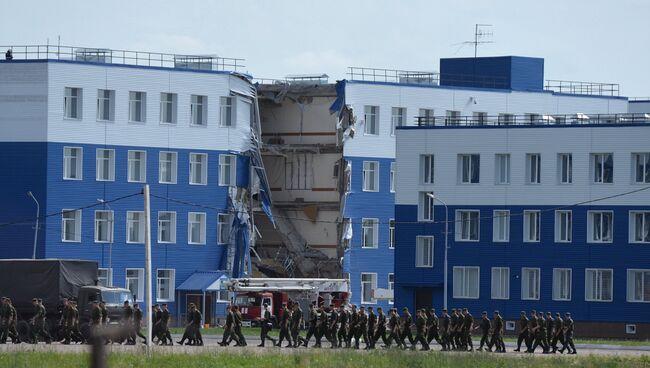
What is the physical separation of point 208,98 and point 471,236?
1959cm

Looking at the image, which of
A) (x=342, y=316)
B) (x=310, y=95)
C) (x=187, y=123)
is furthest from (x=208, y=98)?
(x=342, y=316)

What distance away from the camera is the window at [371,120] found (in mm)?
89963

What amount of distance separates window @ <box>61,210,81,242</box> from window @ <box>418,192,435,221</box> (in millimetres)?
19409

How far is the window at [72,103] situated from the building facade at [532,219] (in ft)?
60.4

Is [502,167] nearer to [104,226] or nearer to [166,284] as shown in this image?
[166,284]

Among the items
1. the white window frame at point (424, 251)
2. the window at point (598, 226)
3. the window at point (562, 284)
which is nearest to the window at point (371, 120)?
the white window frame at point (424, 251)

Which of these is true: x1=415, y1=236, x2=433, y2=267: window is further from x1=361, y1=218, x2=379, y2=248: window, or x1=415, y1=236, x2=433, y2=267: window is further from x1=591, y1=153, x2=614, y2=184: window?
x1=361, y1=218, x2=379, y2=248: window

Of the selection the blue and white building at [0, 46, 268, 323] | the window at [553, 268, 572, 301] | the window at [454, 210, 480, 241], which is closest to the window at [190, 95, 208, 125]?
the blue and white building at [0, 46, 268, 323]

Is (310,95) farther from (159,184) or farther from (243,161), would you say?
(159,184)

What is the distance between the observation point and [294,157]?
92625 millimetres

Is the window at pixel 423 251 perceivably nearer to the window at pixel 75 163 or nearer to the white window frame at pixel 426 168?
the white window frame at pixel 426 168

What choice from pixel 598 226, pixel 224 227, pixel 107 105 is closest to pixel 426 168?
pixel 598 226

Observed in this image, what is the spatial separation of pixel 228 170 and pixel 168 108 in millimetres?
5667

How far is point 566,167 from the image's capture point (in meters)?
73.4
